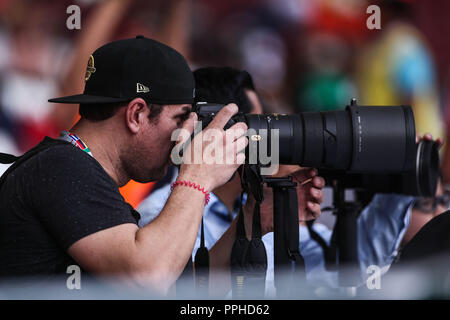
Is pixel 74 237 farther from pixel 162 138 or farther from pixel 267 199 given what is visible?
pixel 267 199

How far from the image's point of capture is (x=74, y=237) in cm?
84

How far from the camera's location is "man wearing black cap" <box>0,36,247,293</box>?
84cm

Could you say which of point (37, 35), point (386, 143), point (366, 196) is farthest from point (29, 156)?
point (37, 35)

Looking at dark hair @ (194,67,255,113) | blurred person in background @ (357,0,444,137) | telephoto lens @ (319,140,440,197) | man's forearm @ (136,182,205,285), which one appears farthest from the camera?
blurred person in background @ (357,0,444,137)

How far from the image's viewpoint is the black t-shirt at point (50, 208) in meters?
0.85

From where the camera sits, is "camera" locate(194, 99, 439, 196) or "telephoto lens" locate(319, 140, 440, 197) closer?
"camera" locate(194, 99, 439, 196)

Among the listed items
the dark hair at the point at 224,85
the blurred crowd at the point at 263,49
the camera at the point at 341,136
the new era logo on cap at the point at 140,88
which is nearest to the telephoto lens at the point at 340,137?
the camera at the point at 341,136

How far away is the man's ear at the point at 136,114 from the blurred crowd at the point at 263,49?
80cm

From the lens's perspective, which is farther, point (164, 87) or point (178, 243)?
point (164, 87)

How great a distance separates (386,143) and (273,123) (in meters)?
0.22

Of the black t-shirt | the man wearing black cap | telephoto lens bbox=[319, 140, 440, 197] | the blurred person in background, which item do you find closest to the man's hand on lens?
the man wearing black cap

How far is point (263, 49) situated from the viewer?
6.95 ft

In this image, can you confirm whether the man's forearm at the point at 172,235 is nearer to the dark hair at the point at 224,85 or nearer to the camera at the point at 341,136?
the camera at the point at 341,136

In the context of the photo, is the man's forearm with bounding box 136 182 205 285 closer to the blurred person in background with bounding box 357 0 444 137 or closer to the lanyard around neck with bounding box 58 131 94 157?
the lanyard around neck with bounding box 58 131 94 157
